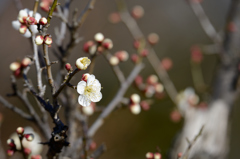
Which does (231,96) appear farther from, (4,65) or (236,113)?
(236,113)

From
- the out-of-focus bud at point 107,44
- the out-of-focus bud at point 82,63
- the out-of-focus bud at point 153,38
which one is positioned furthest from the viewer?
the out-of-focus bud at point 153,38

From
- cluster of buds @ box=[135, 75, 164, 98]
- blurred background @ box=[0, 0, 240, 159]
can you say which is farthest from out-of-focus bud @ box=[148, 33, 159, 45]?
blurred background @ box=[0, 0, 240, 159]

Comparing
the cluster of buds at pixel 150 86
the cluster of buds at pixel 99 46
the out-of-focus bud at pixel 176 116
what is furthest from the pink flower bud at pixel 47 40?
the out-of-focus bud at pixel 176 116

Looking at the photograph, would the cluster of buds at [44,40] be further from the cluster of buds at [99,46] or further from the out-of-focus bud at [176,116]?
the out-of-focus bud at [176,116]

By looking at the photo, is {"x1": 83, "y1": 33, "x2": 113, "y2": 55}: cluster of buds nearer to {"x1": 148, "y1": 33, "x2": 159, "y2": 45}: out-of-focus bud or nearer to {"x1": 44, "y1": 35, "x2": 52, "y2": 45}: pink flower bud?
{"x1": 44, "y1": 35, "x2": 52, "y2": 45}: pink flower bud

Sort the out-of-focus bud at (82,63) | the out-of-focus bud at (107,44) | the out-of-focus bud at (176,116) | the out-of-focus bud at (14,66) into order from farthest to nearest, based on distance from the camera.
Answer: the out-of-focus bud at (176,116) < the out-of-focus bud at (107,44) < the out-of-focus bud at (14,66) < the out-of-focus bud at (82,63)

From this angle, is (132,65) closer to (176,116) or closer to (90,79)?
(176,116)

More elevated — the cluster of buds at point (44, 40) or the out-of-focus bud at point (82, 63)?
the cluster of buds at point (44, 40)
